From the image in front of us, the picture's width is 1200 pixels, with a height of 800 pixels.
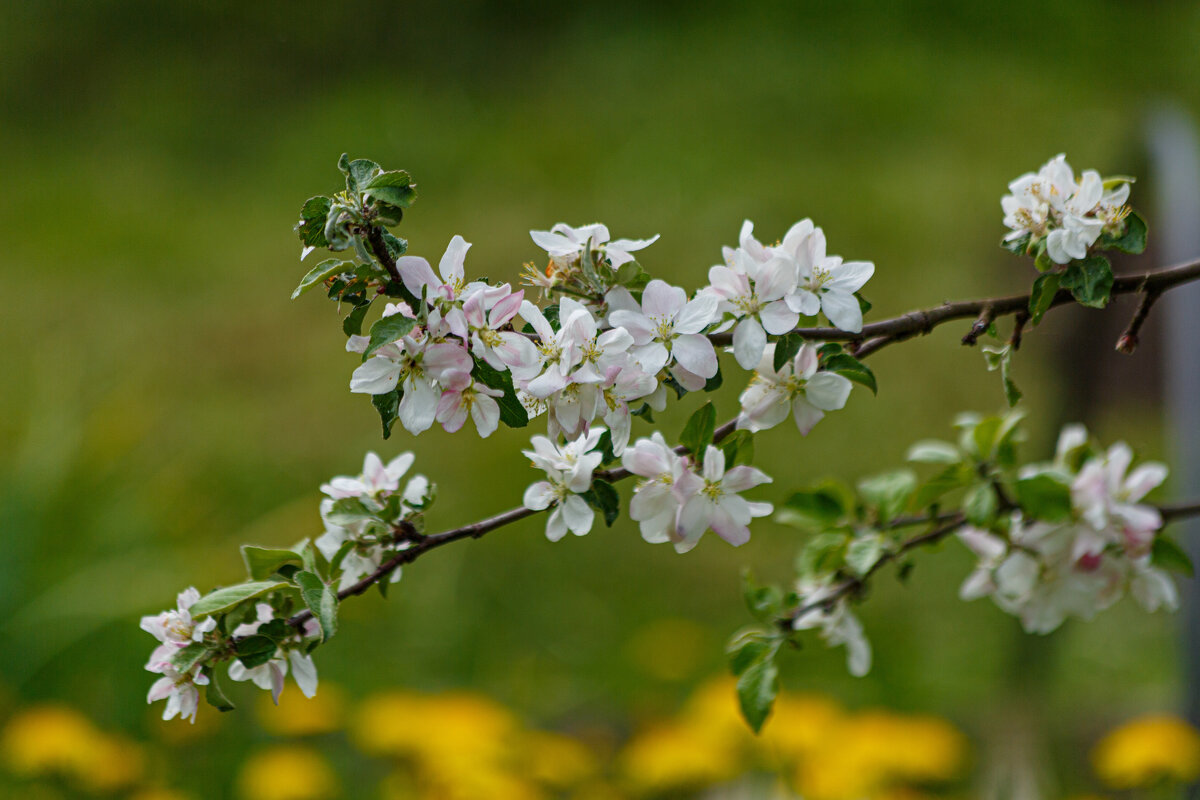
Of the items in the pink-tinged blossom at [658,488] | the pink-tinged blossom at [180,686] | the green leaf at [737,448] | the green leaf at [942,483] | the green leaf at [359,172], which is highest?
the green leaf at [359,172]

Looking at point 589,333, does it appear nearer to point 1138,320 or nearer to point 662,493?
point 662,493

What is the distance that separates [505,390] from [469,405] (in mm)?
16

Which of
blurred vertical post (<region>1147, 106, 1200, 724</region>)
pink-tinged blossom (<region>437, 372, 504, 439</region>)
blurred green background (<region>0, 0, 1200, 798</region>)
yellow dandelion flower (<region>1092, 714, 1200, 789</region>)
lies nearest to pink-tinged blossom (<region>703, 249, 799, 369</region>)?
pink-tinged blossom (<region>437, 372, 504, 439</region>)

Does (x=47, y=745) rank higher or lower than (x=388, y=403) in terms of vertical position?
higher

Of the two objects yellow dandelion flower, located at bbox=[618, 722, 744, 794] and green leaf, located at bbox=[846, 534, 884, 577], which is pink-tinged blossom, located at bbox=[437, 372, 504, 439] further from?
yellow dandelion flower, located at bbox=[618, 722, 744, 794]

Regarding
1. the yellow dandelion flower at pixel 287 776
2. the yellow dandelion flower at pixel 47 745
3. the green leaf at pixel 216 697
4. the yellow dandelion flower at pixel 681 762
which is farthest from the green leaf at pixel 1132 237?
the yellow dandelion flower at pixel 47 745

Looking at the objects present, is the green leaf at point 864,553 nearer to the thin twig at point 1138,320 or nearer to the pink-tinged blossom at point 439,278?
the thin twig at point 1138,320

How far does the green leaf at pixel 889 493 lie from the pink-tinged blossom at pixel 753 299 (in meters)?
0.29

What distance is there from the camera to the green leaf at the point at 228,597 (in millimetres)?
458

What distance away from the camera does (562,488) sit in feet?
1.61

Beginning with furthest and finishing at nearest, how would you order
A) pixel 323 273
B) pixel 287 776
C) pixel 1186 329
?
pixel 287 776
pixel 1186 329
pixel 323 273

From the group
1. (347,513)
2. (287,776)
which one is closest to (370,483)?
(347,513)

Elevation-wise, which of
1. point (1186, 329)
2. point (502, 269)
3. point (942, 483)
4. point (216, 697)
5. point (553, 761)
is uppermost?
point (502, 269)

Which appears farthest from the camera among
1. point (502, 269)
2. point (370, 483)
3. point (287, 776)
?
point (502, 269)
